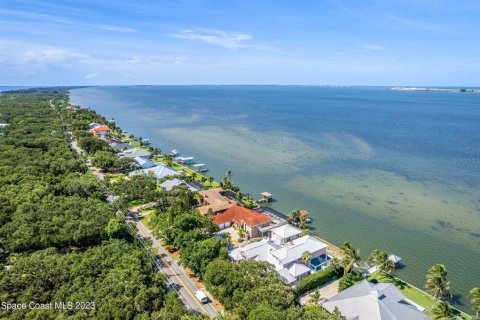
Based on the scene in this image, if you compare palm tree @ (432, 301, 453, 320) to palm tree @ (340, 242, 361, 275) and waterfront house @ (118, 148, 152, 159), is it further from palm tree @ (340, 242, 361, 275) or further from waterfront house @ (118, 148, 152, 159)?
waterfront house @ (118, 148, 152, 159)

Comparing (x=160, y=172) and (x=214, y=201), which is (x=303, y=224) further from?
(x=160, y=172)

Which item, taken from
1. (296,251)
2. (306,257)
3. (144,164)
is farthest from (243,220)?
(144,164)

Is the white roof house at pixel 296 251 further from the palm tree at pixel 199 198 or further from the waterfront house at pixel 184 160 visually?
the waterfront house at pixel 184 160

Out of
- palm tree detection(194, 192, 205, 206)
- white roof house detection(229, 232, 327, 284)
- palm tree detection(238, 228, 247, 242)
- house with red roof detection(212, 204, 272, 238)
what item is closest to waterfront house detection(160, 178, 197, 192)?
palm tree detection(194, 192, 205, 206)

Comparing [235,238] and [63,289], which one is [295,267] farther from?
[63,289]

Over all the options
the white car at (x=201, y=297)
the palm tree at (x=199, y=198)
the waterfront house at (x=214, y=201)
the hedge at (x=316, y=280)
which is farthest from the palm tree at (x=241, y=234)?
the white car at (x=201, y=297)
